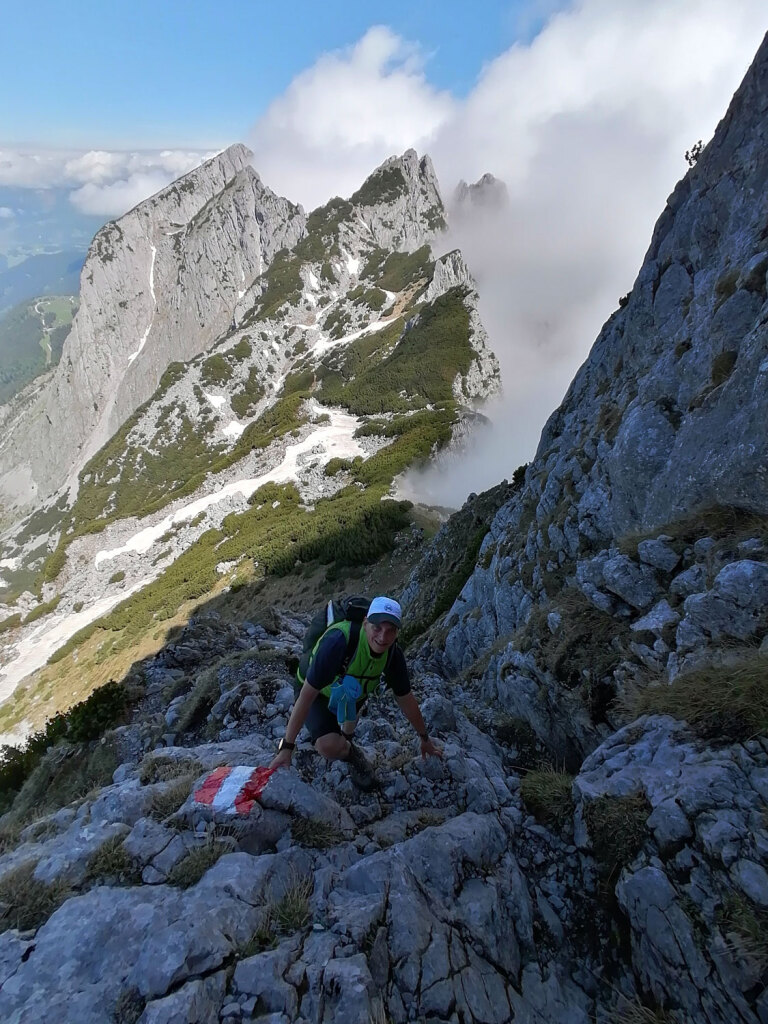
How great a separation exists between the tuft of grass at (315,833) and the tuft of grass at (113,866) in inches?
55.8

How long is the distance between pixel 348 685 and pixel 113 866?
2586 millimetres

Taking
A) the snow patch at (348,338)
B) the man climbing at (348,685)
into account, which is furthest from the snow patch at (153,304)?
the man climbing at (348,685)

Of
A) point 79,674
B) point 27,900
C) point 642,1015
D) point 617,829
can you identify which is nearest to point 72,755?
point 27,900

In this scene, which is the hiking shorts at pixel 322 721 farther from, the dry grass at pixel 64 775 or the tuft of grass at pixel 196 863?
the dry grass at pixel 64 775

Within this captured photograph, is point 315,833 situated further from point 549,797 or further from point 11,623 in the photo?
point 11,623

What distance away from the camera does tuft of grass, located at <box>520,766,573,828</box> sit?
5.18m

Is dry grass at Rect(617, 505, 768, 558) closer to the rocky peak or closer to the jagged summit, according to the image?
the rocky peak

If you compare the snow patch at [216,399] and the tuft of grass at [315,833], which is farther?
the snow patch at [216,399]

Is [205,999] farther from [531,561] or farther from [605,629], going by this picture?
[531,561]

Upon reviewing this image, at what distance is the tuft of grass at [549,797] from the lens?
5.18 metres

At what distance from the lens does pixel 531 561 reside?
13.1 metres

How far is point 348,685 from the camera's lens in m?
5.31

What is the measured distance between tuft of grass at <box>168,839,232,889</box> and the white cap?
2.45m

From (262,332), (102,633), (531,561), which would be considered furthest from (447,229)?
(531,561)
